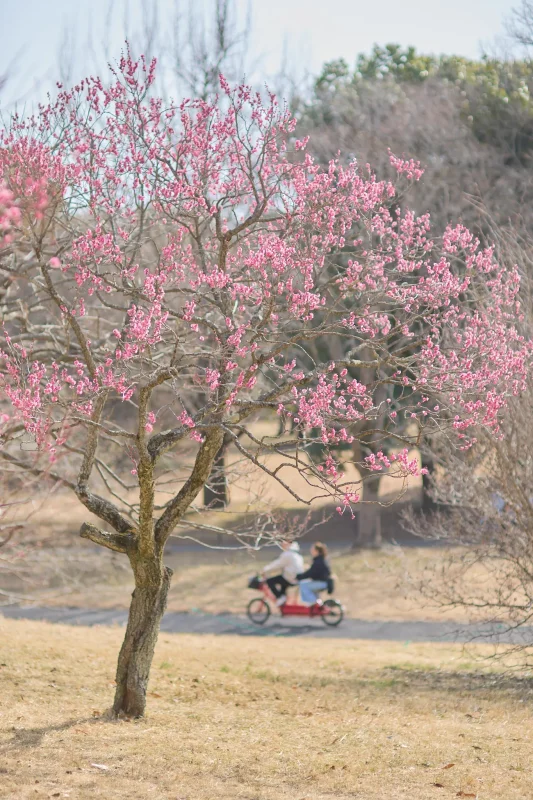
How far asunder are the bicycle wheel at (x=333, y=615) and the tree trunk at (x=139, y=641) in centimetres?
975

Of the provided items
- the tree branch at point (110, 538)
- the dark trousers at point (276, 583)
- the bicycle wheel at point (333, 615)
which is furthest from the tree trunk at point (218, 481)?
the bicycle wheel at point (333, 615)

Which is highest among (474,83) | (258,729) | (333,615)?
(474,83)

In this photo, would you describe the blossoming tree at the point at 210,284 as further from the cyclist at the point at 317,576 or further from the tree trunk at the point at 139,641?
the cyclist at the point at 317,576

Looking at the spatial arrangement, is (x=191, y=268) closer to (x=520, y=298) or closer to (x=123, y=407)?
(x=520, y=298)

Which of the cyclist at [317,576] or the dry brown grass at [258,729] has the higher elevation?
the cyclist at [317,576]

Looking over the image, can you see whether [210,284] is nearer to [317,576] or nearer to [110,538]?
[110,538]

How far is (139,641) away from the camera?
28.1 ft

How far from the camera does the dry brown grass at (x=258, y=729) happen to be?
22.0 feet

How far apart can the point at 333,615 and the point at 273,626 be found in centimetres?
118

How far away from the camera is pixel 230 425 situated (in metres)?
7.86

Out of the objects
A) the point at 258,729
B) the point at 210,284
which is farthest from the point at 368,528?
the point at 210,284

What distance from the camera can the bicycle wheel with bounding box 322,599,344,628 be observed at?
1809 cm

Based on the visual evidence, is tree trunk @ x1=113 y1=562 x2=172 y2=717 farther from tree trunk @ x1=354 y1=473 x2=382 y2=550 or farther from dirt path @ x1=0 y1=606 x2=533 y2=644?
tree trunk @ x1=354 y1=473 x2=382 y2=550

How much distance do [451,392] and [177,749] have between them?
3.66 metres
